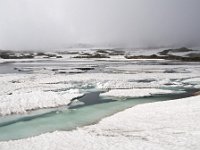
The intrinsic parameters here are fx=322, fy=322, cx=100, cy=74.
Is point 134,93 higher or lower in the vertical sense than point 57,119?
higher

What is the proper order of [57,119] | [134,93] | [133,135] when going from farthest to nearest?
[134,93] < [57,119] < [133,135]

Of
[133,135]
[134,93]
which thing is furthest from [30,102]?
[133,135]

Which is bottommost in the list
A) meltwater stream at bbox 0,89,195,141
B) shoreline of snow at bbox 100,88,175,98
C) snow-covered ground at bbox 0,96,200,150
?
meltwater stream at bbox 0,89,195,141

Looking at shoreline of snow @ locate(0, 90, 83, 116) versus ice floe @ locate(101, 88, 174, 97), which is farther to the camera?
ice floe @ locate(101, 88, 174, 97)

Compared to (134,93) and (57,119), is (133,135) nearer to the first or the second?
(57,119)

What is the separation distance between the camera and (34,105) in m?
19.6

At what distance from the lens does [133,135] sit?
501 inches

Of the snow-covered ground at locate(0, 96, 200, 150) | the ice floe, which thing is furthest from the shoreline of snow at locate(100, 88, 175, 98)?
the snow-covered ground at locate(0, 96, 200, 150)

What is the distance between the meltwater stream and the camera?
14453mm

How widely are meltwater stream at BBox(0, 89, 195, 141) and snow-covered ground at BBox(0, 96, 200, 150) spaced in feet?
3.74

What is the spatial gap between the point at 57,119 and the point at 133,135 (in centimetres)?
520

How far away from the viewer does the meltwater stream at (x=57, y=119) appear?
14.5m

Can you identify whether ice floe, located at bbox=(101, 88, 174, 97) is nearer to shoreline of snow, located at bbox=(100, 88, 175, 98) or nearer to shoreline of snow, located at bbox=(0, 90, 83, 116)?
shoreline of snow, located at bbox=(100, 88, 175, 98)

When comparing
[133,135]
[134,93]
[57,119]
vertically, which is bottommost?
[57,119]
